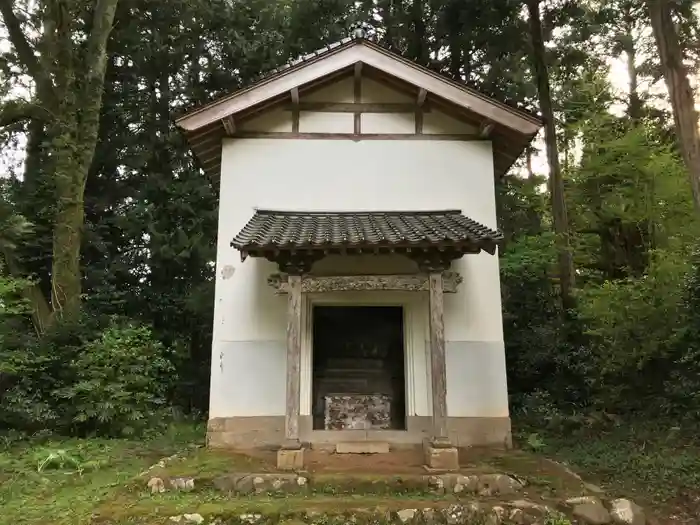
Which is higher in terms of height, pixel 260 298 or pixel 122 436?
pixel 260 298

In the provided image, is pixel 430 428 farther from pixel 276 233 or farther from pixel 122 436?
pixel 122 436

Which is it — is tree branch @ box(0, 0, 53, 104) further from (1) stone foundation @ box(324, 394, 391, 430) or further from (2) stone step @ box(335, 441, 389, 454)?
(2) stone step @ box(335, 441, 389, 454)

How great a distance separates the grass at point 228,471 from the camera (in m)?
5.41

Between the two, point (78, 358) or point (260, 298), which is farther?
point (78, 358)

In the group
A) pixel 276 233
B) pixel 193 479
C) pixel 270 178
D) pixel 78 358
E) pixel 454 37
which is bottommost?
pixel 193 479

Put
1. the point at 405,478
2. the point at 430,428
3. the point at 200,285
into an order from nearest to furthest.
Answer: the point at 405,478 → the point at 430,428 → the point at 200,285

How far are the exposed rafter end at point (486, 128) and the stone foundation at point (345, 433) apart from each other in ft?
14.1

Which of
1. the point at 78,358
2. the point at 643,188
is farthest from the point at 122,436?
the point at 643,188

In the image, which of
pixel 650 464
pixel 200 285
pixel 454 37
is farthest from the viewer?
pixel 454 37

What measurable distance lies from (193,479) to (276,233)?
9.97 ft

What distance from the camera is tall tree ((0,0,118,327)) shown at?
11.6 meters

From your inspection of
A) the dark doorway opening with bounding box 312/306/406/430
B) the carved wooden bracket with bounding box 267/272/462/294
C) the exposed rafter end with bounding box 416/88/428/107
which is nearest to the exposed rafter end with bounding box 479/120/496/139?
the exposed rafter end with bounding box 416/88/428/107

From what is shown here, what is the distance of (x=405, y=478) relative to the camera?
6039mm

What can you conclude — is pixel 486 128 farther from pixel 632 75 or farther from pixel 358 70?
pixel 632 75
